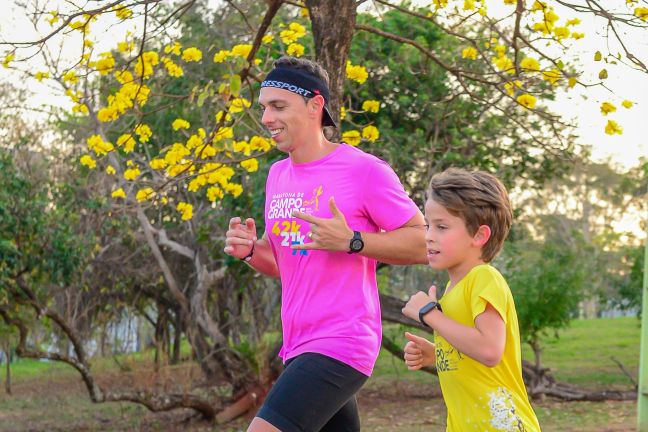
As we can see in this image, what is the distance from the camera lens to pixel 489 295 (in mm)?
2941

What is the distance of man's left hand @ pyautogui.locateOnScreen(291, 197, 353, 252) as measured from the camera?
133 inches

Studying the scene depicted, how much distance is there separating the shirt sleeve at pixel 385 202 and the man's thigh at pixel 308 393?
21.3 inches

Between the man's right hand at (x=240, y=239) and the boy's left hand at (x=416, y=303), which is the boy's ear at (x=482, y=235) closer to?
the boy's left hand at (x=416, y=303)

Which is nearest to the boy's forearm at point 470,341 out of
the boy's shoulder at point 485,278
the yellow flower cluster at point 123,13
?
the boy's shoulder at point 485,278

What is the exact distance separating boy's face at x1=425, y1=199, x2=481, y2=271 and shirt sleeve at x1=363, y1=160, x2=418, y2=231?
460 mm

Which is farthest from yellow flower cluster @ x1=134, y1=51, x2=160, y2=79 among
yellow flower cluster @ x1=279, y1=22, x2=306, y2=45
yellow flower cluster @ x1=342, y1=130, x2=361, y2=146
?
yellow flower cluster @ x1=342, y1=130, x2=361, y2=146

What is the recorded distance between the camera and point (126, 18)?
19.1 feet

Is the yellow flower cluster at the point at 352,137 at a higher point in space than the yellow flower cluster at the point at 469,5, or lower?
lower

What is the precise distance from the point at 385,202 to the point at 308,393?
73 cm

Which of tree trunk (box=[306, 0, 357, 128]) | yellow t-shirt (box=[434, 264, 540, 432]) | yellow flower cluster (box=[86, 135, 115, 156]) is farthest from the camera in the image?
yellow flower cluster (box=[86, 135, 115, 156])

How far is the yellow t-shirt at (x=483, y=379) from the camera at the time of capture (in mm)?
3006

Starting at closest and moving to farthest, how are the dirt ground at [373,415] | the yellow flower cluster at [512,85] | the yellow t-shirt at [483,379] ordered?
the yellow t-shirt at [483,379]
the yellow flower cluster at [512,85]
the dirt ground at [373,415]

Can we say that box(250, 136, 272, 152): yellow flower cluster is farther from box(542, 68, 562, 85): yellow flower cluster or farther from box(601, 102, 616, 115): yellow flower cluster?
box(601, 102, 616, 115): yellow flower cluster

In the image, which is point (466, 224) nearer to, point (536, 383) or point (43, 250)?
point (43, 250)
